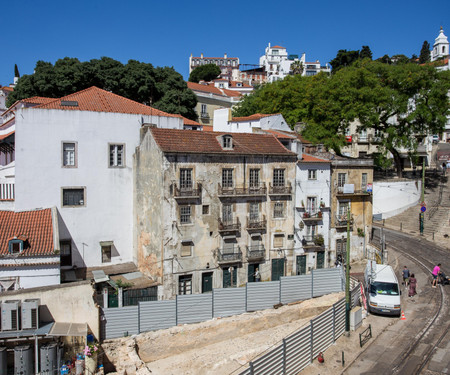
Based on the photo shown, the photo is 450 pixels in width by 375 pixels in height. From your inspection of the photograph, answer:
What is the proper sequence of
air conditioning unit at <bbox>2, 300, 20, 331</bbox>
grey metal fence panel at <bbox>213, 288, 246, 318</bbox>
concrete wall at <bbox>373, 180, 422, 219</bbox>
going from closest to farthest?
air conditioning unit at <bbox>2, 300, 20, 331</bbox> < grey metal fence panel at <bbox>213, 288, 246, 318</bbox> < concrete wall at <bbox>373, 180, 422, 219</bbox>

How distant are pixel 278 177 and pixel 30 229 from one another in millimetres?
20466

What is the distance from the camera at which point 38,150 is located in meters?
33.9

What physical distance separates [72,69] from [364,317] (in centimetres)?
4657

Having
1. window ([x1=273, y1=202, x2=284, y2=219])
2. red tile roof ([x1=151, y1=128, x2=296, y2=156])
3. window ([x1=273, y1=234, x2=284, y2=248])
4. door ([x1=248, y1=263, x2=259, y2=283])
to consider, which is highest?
red tile roof ([x1=151, y1=128, x2=296, y2=156])

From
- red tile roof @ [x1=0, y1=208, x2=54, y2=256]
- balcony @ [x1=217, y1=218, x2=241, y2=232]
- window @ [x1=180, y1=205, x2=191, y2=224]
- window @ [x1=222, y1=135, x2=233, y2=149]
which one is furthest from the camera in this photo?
window @ [x1=222, y1=135, x2=233, y2=149]

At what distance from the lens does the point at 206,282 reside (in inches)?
1391

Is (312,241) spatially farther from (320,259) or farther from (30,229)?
(30,229)

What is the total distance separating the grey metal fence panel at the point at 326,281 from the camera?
111 ft

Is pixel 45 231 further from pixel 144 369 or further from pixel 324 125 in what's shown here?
pixel 324 125

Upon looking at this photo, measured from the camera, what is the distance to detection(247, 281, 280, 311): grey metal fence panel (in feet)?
104

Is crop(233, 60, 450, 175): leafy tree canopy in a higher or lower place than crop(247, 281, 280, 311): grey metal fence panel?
higher

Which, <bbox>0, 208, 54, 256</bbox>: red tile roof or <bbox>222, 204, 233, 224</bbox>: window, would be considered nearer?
<bbox>0, 208, 54, 256</bbox>: red tile roof

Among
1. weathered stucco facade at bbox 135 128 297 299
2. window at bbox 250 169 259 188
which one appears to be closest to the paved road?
weathered stucco facade at bbox 135 128 297 299

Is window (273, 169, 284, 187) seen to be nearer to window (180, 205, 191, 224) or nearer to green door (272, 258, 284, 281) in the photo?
green door (272, 258, 284, 281)
